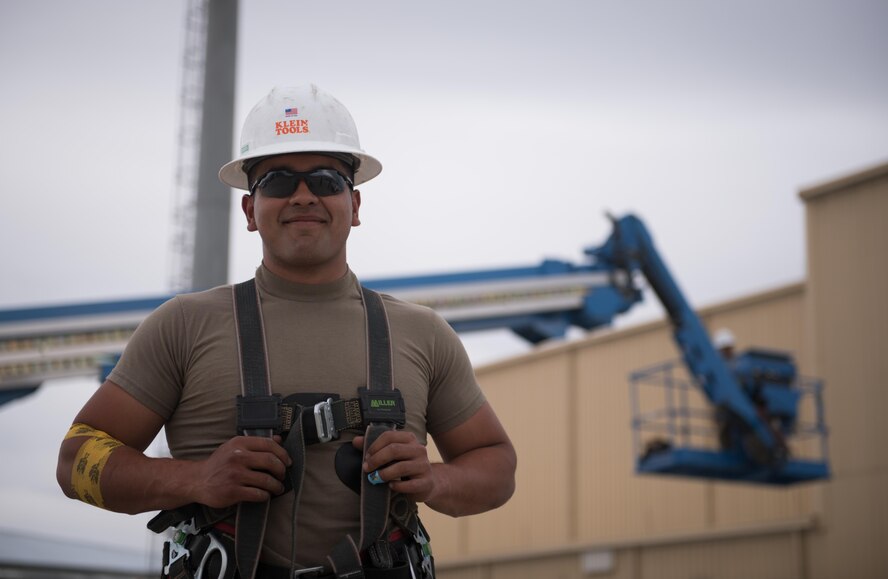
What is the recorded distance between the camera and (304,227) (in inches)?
148

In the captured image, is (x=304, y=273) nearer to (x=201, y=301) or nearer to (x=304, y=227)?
(x=304, y=227)

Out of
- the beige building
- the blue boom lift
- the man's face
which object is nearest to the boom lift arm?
the blue boom lift

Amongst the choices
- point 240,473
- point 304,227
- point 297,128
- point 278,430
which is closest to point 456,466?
point 278,430

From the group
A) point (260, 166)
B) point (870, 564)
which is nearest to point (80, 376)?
point (260, 166)

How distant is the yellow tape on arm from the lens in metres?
3.44

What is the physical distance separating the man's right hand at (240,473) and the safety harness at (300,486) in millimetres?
68

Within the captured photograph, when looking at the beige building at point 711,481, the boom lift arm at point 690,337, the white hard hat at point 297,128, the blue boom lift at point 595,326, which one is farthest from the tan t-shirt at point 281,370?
the beige building at point 711,481

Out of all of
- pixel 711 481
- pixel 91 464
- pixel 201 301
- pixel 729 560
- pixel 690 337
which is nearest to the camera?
pixel 91 464

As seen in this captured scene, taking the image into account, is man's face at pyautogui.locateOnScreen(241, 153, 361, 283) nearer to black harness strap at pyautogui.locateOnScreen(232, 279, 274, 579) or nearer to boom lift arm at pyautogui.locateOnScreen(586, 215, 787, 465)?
black harness strap at pyautogui.locateOnScreen(232, 279, 274, 579)

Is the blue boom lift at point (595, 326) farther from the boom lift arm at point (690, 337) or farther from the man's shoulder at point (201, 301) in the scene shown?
the man's shoulder at point (201, 301)

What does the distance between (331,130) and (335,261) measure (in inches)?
18.3

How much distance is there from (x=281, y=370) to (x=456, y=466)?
2.12 feet

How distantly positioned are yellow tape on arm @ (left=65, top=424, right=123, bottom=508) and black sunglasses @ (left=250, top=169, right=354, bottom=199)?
0.91 metres

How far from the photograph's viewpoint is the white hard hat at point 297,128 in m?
3.91
